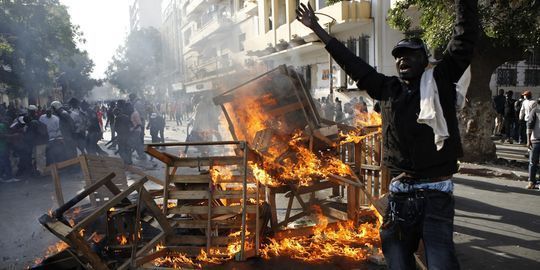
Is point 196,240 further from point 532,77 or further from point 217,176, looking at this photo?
point 532,77

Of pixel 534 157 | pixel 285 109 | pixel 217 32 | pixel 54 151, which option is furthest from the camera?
pixel 217 32

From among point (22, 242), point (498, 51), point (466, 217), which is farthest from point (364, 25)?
point (22, 242)

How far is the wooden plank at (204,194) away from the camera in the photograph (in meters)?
4.60

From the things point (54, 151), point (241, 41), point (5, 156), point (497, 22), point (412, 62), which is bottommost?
point (5, 156)

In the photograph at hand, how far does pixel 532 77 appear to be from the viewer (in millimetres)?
21891

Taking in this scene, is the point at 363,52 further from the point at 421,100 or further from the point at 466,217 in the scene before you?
the point at 421,100

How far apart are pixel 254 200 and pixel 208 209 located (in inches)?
36.0

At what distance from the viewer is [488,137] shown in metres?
10.7

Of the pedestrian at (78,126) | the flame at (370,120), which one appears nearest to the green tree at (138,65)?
the pedestrian at (78,126)

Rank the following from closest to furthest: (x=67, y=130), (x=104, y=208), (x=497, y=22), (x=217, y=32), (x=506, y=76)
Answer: (x=104, y=208)
(x=497, y=22)
(x=67, y=130)
(x=506, y=76)
(x=217, y=32)

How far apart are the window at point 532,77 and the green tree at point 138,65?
4633cm

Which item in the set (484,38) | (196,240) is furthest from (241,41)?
(196,240)

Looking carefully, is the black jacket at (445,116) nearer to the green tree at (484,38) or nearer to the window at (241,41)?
the green tree at (484,38)

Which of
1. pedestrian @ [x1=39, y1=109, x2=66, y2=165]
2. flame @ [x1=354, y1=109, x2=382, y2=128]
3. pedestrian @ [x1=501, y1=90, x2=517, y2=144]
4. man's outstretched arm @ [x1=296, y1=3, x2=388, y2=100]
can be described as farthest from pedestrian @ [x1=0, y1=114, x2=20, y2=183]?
pedestrian @ [x1=501, y1=90, x2=517, y2=144]
